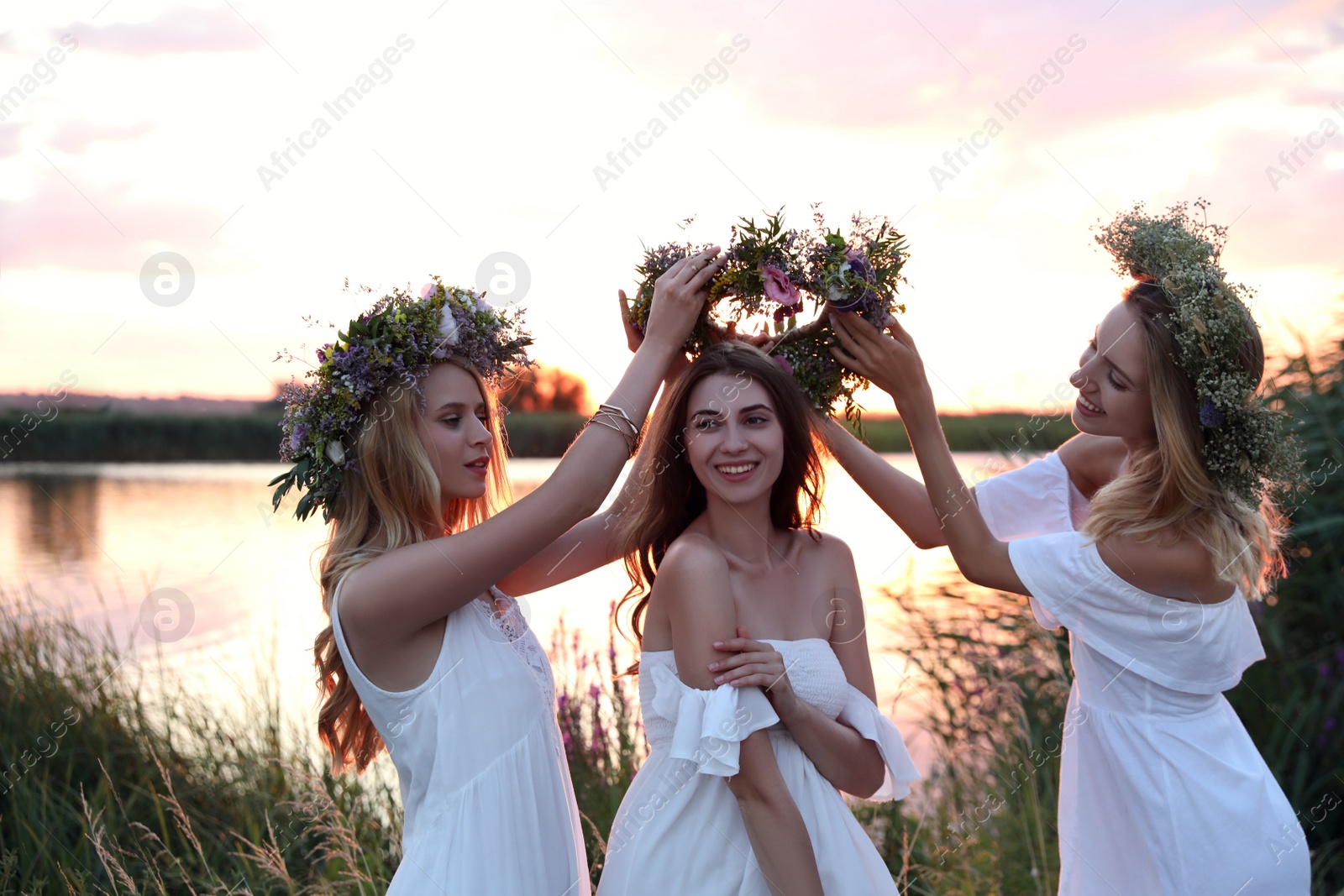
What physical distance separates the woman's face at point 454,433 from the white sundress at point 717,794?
0.78 metres

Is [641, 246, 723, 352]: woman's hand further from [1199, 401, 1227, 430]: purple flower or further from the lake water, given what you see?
[1199, 401, 1227, 430]: purple flower

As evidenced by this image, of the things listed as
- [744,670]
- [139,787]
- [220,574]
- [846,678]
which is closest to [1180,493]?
[846,678]

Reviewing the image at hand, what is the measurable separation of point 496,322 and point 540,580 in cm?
89

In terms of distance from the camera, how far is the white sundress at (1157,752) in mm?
2963

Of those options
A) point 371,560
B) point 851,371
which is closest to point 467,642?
point 371,560

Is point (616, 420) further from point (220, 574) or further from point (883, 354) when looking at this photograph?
point (220, 574)

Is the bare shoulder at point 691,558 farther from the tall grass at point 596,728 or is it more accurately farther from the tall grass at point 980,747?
the tall grass at point 980,747

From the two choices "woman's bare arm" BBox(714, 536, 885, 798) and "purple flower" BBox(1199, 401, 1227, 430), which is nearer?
"woman's bare arm" BBox(714, 536, 885, 798)

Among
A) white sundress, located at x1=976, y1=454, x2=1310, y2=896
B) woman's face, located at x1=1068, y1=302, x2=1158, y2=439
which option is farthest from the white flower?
woman's face, located at x1=1068, y1=302, x2=1158, y2=439

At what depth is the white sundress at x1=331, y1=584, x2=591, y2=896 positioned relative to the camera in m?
2.72

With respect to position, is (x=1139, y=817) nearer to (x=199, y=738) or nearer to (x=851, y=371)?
(x=851, y=371)

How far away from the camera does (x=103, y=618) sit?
690 cm

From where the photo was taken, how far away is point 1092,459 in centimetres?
377

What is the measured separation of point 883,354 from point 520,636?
1456mm
